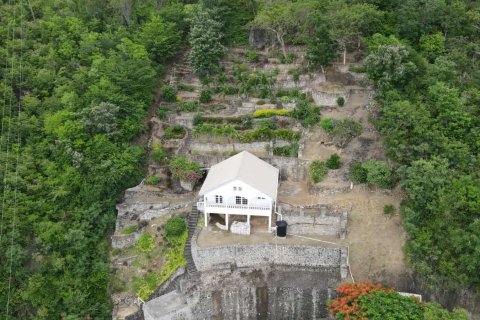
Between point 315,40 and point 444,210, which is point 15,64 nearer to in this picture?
point 315,40

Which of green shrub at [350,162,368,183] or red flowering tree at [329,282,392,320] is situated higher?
green shrub at [350,162,368,183]

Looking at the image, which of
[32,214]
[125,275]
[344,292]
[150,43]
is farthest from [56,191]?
[344,292]

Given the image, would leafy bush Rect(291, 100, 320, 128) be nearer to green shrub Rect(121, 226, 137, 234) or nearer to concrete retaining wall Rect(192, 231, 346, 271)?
concrete retaining wall Rect(192, 231, 346, 271)

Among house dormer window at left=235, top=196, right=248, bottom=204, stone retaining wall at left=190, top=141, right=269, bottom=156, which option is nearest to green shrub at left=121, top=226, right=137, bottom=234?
stone retaining wall at left=190, top=141, right=269, bottom=156

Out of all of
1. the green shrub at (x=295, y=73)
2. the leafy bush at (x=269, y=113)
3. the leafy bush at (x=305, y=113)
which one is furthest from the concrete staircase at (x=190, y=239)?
the green shrub at (x=295, y=73)

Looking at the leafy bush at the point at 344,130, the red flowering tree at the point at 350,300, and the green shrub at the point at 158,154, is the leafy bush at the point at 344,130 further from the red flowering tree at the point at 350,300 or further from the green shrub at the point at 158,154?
the green shrub at the point at 158,154

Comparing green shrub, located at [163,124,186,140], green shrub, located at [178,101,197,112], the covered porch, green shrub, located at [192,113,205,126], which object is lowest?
the covered porch
